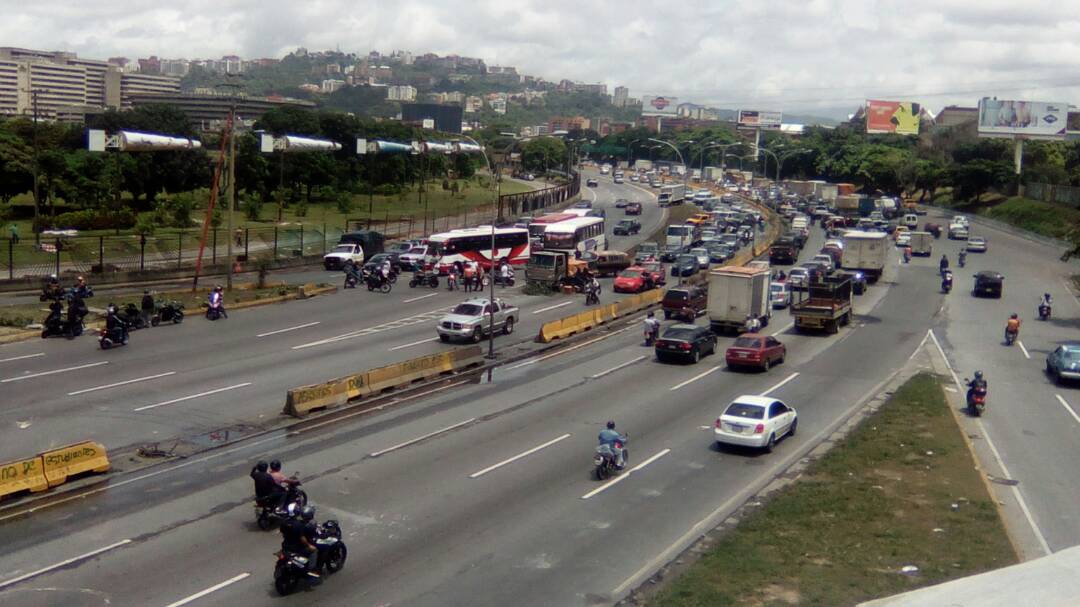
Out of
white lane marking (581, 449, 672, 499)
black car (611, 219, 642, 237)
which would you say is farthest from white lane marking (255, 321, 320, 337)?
black car (611, 219, 642, 237)

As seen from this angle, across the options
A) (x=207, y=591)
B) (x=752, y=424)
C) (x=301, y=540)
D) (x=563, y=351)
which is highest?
(x=301, y=540)

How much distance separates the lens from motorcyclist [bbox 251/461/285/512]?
60.3 feet

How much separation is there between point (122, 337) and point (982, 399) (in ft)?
90.5

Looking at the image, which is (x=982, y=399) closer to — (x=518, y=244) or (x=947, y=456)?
(x=947, y=456)

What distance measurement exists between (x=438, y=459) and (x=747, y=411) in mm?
7739

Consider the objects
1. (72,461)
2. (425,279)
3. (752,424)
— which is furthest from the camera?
(425,279)

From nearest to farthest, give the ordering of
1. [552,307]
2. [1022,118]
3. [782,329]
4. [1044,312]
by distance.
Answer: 1. [782,329]
2. [552,307]
3. [1044,312]
4. [1022,118]

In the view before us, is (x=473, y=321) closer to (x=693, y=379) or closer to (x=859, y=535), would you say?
(x=693, y=379)

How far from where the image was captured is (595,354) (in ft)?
132

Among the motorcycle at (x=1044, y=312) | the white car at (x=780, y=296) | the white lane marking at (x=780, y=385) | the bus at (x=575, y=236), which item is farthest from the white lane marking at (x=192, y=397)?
the motorcycle at (x=1044, y=312)

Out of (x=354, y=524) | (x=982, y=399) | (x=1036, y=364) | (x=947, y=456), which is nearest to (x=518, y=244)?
(x=1036, y=364)

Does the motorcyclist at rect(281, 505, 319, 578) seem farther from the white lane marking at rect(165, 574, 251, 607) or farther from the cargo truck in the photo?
the cargo truck

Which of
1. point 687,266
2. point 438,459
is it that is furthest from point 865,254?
point 438,459

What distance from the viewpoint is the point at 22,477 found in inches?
789
